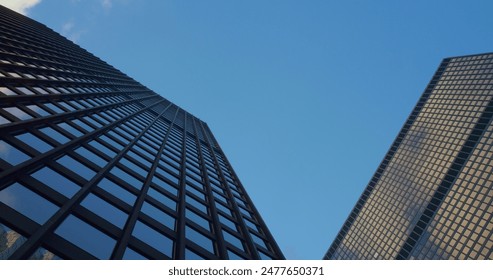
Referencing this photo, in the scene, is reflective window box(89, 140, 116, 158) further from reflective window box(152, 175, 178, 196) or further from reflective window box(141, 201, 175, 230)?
reflective window box(141, 201, 175, 230)

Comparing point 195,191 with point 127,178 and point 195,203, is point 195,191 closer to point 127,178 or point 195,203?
point 195,203

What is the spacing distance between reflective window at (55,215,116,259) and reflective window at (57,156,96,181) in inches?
186

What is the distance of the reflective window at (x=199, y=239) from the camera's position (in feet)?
71.9

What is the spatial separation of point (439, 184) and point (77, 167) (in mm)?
137365

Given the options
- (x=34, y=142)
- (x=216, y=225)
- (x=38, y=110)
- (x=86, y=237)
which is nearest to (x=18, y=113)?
(x=38, y=110)

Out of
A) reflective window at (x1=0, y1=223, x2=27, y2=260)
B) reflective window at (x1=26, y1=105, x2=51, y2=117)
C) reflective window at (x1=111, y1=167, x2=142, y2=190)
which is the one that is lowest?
reflective window at (x1=111, y1=167, x2=142, y2=190)

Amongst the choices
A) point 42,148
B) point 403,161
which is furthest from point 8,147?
point 403,161

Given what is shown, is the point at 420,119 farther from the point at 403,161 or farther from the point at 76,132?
the point at 76,132

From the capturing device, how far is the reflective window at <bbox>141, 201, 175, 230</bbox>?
2117 cm

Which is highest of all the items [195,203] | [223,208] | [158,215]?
[158,215]

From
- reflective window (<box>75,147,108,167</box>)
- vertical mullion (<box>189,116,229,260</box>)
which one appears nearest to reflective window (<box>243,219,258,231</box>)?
vertical mullion (<box>189,116,229,260</box>)

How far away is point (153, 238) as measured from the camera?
61.5 ft
